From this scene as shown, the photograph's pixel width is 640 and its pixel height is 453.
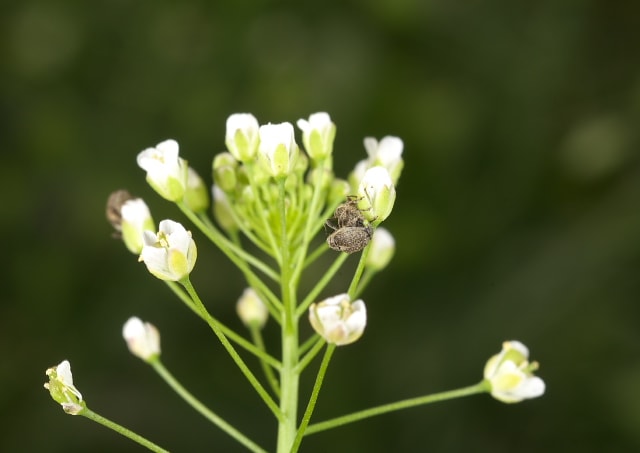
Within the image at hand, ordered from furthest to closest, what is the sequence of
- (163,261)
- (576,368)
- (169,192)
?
(576,368) → (169,192) → (163,261)

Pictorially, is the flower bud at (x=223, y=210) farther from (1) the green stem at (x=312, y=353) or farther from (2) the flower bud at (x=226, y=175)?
(1) the green stem at (x=312, y=353)

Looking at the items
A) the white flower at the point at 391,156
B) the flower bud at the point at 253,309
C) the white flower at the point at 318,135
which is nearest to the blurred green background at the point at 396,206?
the flower bud at the point at 253,309

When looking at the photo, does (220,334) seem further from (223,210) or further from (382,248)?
(382,248)

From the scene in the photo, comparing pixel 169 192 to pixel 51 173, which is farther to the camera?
pixel 51 173

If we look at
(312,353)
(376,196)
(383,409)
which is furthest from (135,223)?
(383,409)

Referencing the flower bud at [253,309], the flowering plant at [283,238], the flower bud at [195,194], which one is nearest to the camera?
the flowering plant at [283,238]

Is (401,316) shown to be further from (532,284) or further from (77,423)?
(77,423)

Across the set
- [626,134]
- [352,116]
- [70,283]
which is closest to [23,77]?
[70,283]
